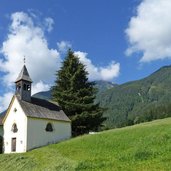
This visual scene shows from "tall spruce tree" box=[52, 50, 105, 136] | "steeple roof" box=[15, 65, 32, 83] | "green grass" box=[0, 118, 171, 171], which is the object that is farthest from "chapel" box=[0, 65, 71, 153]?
"green grass" box=[0, 118, 171, 171]

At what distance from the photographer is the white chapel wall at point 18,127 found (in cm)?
4819

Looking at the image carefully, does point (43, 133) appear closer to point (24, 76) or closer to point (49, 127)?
point (49, 127)

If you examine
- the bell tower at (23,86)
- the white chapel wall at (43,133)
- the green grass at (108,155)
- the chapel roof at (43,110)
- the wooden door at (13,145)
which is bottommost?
the green grass at (108,155)

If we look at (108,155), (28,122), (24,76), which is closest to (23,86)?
(24,76)

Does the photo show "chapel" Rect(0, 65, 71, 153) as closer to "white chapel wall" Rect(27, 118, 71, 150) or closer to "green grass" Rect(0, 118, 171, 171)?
"white chapel wall" Rect(27, 118, 71, 150)

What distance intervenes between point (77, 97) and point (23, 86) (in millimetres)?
9088

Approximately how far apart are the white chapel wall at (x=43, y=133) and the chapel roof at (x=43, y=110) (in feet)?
2.08

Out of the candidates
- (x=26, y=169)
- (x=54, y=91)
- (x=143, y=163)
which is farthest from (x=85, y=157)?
(x=54, y=91)

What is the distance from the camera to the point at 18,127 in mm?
49406

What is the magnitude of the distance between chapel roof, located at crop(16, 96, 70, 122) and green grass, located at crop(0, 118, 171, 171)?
889 cm

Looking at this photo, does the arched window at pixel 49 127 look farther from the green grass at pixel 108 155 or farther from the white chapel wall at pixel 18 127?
the green grass at pixel 108 155

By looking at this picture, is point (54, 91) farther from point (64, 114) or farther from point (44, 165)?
point (44, 165)

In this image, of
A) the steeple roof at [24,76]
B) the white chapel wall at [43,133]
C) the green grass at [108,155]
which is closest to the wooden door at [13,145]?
the white chapel wall at [43,133]

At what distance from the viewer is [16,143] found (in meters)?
49.0
